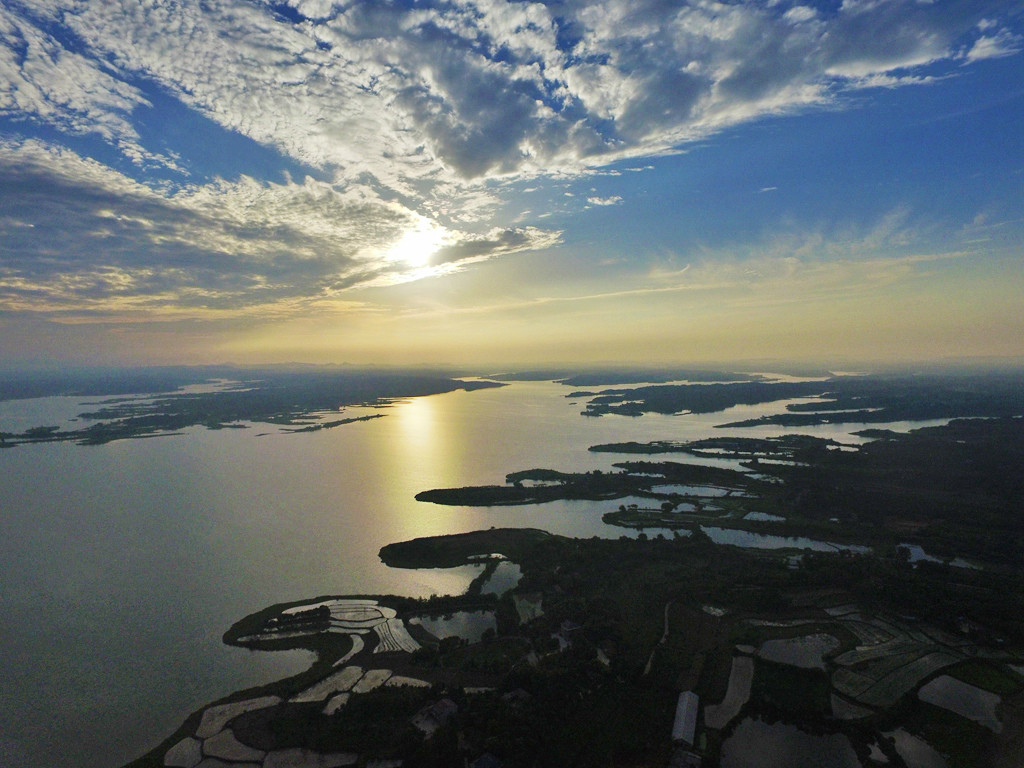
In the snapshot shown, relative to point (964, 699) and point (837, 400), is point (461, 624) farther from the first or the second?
point (837, 400)

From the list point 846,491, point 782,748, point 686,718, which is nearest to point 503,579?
point 686,718

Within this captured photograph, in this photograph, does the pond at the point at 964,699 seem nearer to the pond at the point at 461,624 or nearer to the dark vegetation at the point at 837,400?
the pond at the point at 461,624

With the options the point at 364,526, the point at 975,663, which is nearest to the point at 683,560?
the point at 975,663

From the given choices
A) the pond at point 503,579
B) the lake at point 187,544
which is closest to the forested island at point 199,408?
the lake at point 187,544

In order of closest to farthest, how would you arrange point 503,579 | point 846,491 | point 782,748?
point 782,748, point 503,579, point 846,491

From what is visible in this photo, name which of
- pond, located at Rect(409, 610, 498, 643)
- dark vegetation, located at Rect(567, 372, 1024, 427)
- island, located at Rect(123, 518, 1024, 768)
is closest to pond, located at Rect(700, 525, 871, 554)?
island, located at Rect(123, 518, 1024, 768)

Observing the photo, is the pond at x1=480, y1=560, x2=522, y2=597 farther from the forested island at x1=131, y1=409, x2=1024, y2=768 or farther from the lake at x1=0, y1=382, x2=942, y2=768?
the lake at x1=0, y1=382, x2=942, y2=768
